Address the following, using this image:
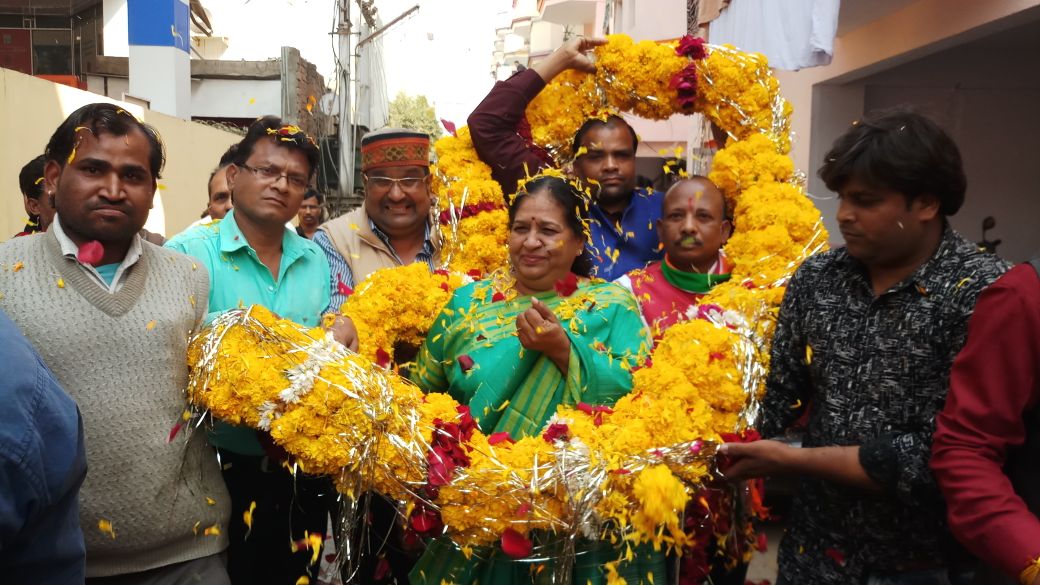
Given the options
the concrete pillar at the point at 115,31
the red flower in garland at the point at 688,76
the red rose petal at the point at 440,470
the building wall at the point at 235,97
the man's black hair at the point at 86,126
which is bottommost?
the red rose petal at the point at 440,470

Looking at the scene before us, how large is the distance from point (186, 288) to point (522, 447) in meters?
1.32

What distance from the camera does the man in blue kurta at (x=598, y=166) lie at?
4387mm

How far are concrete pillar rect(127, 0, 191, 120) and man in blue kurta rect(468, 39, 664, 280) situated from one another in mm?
10012

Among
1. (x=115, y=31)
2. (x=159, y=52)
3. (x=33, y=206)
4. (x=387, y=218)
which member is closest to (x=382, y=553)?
(x=387, y=218)

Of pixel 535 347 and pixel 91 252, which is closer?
pixel 91 252

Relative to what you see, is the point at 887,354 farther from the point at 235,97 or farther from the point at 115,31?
the point at 115,31

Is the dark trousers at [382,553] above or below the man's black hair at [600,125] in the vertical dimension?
below

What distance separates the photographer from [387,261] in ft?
14.5

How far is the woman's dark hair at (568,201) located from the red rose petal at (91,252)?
1648mm

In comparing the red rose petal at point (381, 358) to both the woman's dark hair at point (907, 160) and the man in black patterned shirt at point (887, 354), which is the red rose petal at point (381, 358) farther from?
the woman's dark hair at point (907, 160)

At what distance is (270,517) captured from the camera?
3676mm

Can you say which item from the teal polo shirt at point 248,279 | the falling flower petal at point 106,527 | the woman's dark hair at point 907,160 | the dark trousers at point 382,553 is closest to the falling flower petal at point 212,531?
the falling flower petal at point 106,527

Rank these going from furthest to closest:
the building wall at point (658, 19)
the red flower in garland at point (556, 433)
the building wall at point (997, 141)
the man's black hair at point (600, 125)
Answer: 1. the building wall at point (658, 19)
2. the building wall at point (997, 141)
3. the man's black hair at point (600, 125)
4. the red flower in garland at point (556, 433)

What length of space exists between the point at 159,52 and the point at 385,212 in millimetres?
10229
